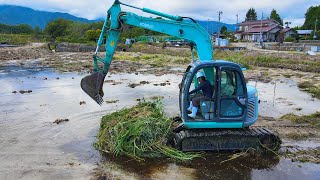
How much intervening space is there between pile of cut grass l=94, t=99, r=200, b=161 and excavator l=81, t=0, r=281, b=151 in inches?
14.2

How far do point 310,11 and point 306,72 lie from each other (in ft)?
253

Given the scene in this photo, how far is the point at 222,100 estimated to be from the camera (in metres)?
9.04

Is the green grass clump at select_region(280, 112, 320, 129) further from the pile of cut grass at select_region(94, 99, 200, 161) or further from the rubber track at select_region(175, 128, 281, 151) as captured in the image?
the pile of cut grass at select_region(94, 99, 200, 161)

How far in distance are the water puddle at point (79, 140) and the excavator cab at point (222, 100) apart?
38.8 inches

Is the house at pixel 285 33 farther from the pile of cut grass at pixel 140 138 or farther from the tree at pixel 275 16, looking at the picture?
→ the pile of cut grass at pixel 140 138

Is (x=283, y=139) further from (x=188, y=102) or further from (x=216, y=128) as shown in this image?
(x=188, y=102)

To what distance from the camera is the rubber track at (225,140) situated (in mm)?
9125

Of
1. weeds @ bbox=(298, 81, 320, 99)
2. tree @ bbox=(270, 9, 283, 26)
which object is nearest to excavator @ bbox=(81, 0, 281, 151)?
weeds @ bbox=(298, 81, 320, 99)

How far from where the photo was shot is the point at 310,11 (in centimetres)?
9644

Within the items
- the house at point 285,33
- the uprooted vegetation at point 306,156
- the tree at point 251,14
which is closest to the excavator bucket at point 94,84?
the uprooted vegetation at point 306,156

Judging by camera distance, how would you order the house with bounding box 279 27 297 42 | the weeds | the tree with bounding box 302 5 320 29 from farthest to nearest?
the tree with bounding box 302 5 320 29 < the house with bounding box 279 27 297 42 < the weeds

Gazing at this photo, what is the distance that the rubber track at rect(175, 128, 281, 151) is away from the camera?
359 inches

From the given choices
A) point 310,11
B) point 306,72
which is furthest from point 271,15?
point 306,72

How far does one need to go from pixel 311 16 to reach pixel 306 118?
9214 centimetres
